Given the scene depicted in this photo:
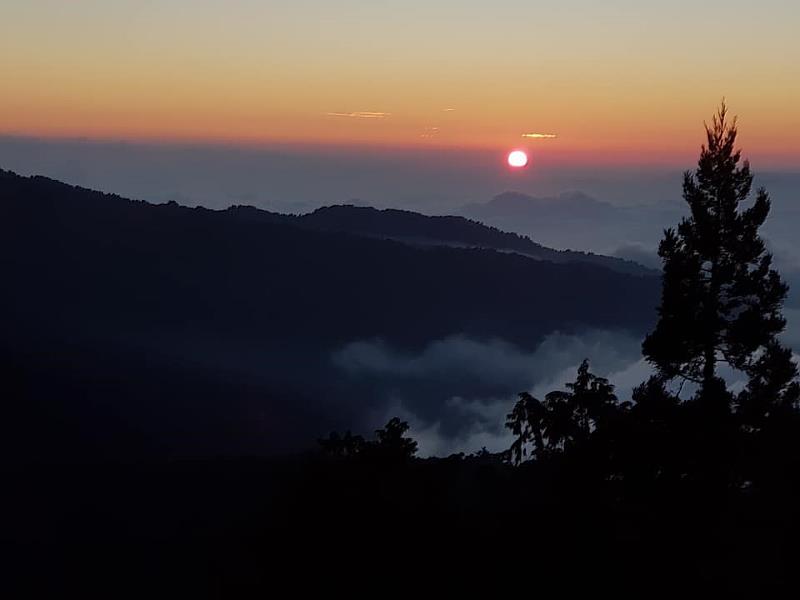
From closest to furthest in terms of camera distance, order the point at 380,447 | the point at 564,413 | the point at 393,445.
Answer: the point at 380,447 < the point at 393,445 < the point at 564,413

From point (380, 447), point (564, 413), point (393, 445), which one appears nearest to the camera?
point (380, 447)

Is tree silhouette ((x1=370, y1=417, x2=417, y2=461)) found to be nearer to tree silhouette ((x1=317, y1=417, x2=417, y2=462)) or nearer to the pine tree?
tree silhouette ((x1=317, y1=417, x2=417, y2=462))

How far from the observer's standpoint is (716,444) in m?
21.6

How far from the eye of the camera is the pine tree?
25.7m

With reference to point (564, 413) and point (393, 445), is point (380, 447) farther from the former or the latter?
point (564, 413)

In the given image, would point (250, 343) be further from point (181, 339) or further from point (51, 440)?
point (51, 440)

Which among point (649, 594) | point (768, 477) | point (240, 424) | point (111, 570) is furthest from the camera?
point (240, 424)

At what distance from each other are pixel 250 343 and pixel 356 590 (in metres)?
182

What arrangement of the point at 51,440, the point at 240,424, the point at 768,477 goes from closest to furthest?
1. the point at 768,477
2. the point at 51,440
3. the point at 240,424

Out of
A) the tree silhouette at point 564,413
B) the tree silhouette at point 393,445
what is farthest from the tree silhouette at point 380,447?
the tree silhouette at point 564,413

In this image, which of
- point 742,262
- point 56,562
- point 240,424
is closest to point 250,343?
point 240,424

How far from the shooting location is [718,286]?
26.1 metres

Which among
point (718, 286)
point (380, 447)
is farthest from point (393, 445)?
point (718, 286)

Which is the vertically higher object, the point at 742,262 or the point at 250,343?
the point at 742,262
